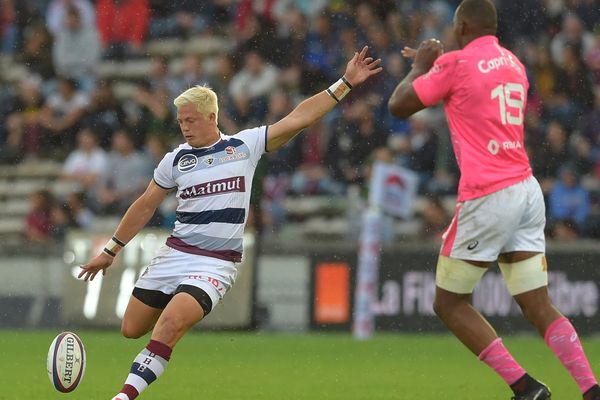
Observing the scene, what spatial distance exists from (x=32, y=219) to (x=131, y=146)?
167 cm

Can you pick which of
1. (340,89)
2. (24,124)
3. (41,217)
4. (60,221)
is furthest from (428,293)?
(340,89)

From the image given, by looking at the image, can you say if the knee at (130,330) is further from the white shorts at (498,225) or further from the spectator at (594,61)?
the spectator at (594,61)

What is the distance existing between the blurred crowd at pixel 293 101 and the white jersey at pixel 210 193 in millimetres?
8493

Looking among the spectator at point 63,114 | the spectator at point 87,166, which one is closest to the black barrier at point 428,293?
the spectator at point 87,166

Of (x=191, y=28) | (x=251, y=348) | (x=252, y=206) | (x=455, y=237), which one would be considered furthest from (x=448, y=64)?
(x=191, y=28)

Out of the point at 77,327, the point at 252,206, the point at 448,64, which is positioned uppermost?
the point at 448,64

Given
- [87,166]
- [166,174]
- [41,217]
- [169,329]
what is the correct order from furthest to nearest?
[87,166] → [41,217] → [166,174] → [169,329]

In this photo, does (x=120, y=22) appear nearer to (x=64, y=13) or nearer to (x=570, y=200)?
(x=64, y=13)

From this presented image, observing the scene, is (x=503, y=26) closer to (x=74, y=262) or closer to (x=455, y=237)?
(x=74, y=262)

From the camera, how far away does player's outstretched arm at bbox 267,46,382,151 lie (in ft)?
29.8

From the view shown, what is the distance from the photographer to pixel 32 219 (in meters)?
19.7

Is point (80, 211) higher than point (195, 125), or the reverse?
point (195, 125)

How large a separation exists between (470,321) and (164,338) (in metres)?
1.81

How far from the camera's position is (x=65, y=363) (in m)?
9.03
